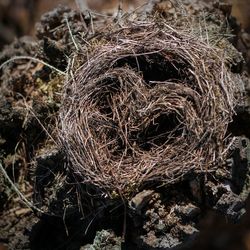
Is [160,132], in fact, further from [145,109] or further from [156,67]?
[156,67]

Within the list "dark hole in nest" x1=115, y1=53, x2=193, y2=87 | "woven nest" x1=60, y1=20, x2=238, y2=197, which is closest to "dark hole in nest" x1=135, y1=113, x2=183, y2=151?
"woven nest" x1=60, y1=20, x2=238, y2=197

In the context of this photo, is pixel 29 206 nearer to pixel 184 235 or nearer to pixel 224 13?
pixel 184 235

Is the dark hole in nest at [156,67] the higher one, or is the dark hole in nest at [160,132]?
the dark hole in nest at [156,67]

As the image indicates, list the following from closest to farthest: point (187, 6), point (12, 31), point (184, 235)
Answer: point (184, 235)
point (187, 6)
point (12, 31)

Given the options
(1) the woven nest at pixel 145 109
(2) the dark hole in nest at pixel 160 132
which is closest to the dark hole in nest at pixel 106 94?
(1) the woven nest at pixel 145 109

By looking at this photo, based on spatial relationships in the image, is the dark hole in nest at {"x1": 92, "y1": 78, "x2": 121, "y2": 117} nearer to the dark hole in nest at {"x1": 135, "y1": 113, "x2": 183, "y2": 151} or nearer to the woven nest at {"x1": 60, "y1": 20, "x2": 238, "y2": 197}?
the woven nest at {"x1": 60, "y1": 20, "x2": 238, "y2": 197}

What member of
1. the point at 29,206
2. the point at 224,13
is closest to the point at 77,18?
the point at 224,13

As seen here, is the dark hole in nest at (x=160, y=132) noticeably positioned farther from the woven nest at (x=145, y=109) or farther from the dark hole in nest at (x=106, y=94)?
the dark hole in nest at (x=106, y=94)
